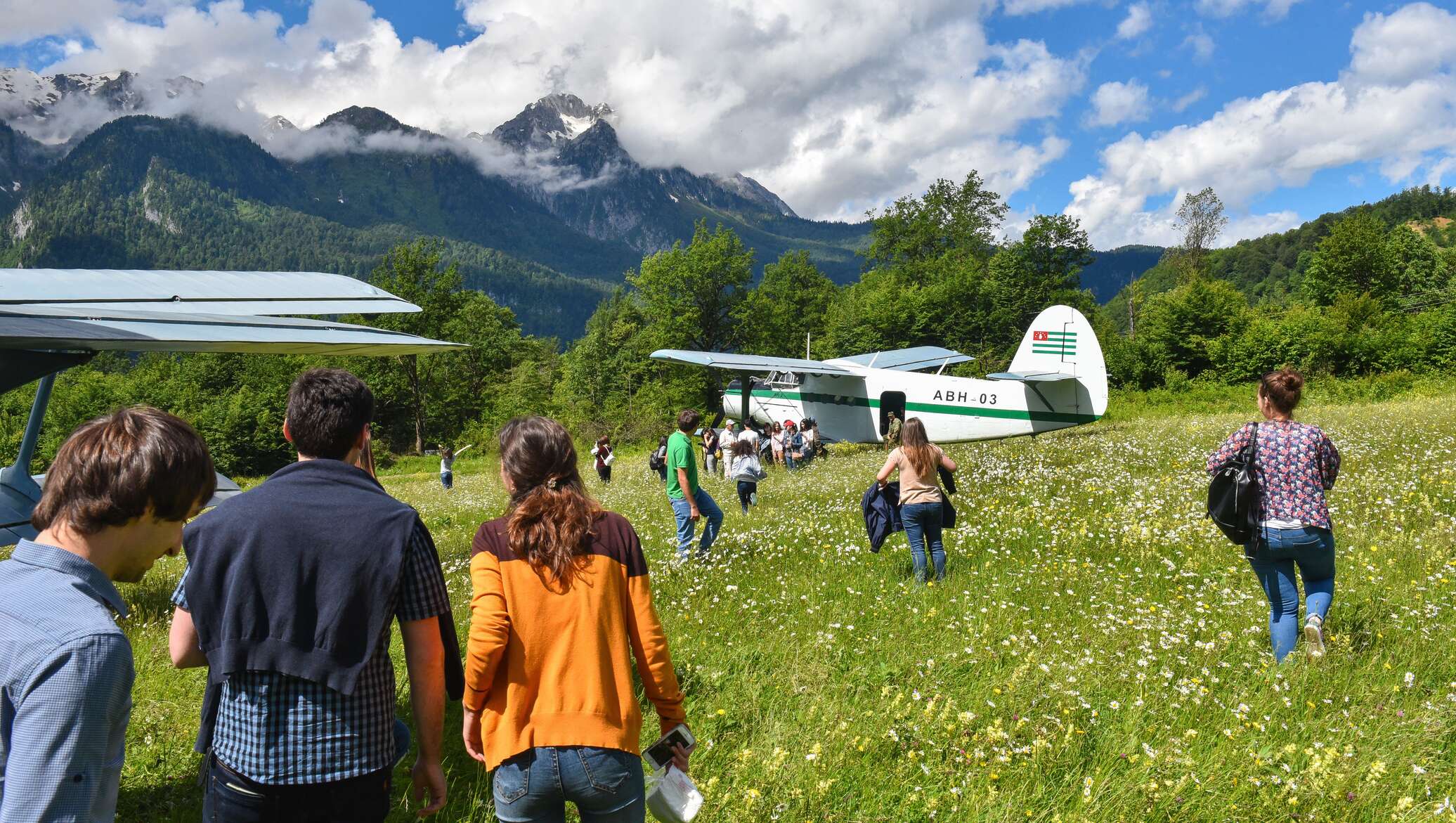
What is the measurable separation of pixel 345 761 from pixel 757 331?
143ft

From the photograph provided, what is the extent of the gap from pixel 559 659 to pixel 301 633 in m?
0.69

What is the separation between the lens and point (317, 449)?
2.26m

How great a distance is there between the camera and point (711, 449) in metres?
18.5

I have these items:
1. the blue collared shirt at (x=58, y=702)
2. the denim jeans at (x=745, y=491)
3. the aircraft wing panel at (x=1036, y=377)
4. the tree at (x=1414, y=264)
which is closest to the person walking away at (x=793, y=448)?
the aircraft wing panel at (x=1036, y=377)

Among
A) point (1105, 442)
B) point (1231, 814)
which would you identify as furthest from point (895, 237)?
point (1231, 814)

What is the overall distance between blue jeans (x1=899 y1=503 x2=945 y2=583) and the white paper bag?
15.2 ft

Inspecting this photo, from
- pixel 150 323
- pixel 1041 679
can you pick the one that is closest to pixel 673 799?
pixel 1041 679

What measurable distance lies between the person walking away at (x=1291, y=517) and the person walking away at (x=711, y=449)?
14047 millimetres

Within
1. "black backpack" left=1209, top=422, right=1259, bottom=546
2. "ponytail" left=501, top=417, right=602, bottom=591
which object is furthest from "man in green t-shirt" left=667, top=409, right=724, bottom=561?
"ponytail" left=501, top=417, right=602, bottom=591

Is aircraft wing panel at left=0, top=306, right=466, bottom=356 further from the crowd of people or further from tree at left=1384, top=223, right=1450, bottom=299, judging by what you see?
tree at left=1384, top=223, right=1450, bottom=299

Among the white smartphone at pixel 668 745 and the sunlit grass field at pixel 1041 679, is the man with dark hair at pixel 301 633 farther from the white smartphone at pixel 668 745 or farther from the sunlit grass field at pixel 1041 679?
the sunlit grass field at pixel 1041 679

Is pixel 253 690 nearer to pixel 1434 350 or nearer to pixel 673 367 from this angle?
pixel 1434 350

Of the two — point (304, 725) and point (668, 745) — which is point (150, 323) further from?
point (668, 745)

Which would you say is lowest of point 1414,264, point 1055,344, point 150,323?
point 150,323
